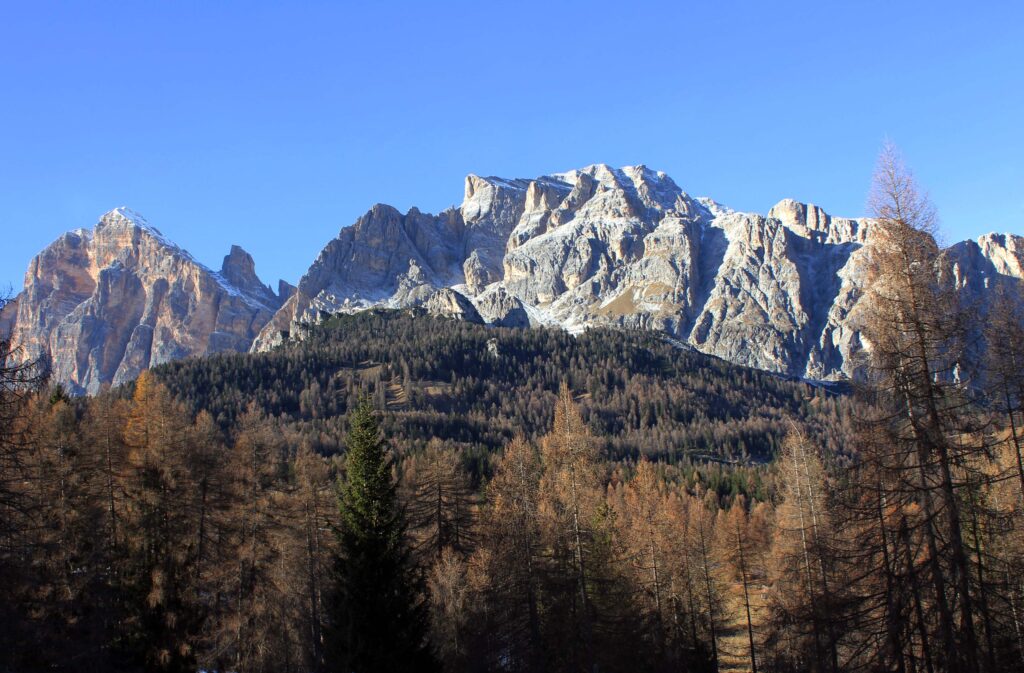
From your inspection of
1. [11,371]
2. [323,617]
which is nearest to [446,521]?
[323,617]

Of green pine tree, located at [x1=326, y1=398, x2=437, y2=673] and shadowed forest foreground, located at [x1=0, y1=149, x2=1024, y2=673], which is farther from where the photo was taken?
green pine tree, located at [x1=326, y1=398, x2=437, y2=673]

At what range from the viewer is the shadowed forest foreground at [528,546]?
68.1ft

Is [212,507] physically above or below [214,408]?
below

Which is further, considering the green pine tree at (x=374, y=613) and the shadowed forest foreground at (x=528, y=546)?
the green pine tree at (x=374, y=613)

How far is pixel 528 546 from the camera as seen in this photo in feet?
136

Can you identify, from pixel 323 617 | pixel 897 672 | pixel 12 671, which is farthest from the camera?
pixel 323 617

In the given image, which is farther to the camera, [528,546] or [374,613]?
[528,546]

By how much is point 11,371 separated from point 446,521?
106ft

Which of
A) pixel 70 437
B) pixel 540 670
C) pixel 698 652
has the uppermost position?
pixel 70 437

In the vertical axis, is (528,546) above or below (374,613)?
above

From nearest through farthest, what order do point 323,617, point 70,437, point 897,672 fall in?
1. point 897,672
2. point 70,437
3. point 323,617

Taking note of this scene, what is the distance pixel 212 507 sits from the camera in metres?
41.7

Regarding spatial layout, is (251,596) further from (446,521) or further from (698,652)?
(698,652)

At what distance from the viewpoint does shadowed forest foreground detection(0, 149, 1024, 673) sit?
2075 cm
